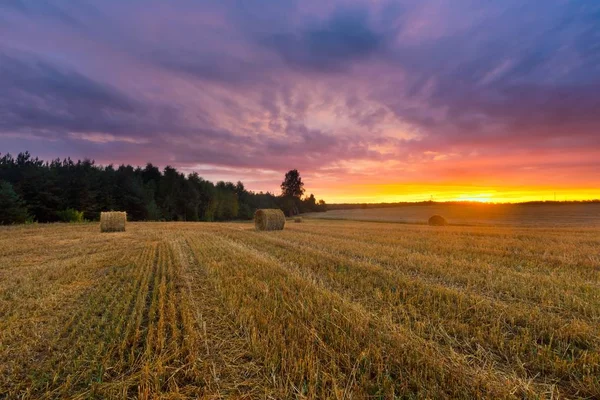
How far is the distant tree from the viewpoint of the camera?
80.0 feet

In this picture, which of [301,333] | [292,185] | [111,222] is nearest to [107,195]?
[111,222]

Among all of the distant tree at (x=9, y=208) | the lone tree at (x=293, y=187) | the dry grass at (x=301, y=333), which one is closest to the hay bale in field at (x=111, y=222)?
the dry grass at (x=301, y=333)

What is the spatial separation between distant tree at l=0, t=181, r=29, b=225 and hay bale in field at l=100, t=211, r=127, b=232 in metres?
14.7

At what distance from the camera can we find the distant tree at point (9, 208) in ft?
80.0

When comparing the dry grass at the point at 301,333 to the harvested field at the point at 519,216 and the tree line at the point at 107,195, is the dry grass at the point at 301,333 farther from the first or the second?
the tree line at the point at 107,195

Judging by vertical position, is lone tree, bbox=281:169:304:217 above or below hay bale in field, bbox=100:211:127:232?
above

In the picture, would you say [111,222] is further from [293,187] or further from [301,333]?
[293,187]

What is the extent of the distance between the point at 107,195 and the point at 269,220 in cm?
3514

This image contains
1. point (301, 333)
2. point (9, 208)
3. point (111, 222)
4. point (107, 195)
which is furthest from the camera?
point (107, 195)

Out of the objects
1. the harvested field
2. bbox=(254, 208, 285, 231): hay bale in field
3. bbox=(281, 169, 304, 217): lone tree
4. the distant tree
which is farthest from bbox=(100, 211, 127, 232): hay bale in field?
bbox=(281, 169, 304, 217): lone tree

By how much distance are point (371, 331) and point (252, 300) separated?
6.15 ft

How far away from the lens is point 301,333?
125 inches

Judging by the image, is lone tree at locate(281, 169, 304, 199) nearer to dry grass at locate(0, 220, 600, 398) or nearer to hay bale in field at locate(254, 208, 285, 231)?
hay bale in field at locate(254, 208, 285, 231)

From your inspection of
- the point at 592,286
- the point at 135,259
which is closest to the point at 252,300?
the point at 135,259
